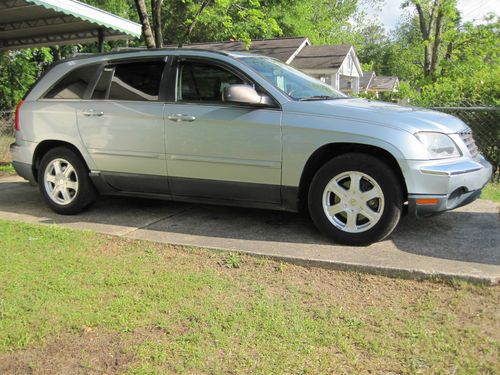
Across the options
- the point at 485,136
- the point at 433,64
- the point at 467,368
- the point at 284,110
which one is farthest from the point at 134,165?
the point at 433,64

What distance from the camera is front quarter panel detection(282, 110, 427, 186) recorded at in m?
4.25

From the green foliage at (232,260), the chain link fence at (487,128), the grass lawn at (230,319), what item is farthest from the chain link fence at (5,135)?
the chain link fence at (487,128)

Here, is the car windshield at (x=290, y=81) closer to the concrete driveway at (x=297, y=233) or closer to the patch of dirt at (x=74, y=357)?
the concrete driveway at (x=297, y=233)

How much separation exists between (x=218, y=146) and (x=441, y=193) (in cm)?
207

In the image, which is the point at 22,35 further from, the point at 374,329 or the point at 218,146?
the point at 374,329

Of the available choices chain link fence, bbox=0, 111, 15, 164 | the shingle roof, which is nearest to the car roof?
chain link fence, bbox=0, 111, 15, 164

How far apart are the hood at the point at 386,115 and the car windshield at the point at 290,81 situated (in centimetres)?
27

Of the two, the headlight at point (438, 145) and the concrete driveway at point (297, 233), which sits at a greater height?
the headlight at point (438, 145)

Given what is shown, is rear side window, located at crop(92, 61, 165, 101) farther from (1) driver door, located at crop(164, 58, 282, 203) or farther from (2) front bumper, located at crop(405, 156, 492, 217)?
(2) front bumper, located at crop(405, 156, 492, 217)

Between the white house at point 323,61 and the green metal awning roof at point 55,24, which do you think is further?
the white house at point 323,61

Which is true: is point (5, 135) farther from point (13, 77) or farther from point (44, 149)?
point (13, 77)

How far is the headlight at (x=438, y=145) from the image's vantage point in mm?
4289

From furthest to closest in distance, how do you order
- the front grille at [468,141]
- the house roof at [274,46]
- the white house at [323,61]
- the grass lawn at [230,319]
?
the white house at [323,61] → the house roof at [274,46] → the front grille at [468,141] → the grass lawn at [230,319]

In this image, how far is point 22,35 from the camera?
1221 cm
